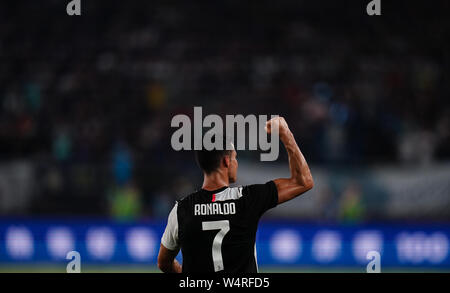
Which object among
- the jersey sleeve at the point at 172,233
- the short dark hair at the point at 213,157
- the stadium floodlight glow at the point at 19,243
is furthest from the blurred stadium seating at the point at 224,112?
the short dark hair at the point at 213,157

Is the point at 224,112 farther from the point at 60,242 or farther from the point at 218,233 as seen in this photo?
the point at 218,233

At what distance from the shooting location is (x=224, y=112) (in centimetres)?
1330

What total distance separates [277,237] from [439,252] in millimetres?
2579

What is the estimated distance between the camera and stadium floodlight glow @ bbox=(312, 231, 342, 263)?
35.7 ft

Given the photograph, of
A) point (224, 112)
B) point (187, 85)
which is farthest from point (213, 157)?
point (187, 85)

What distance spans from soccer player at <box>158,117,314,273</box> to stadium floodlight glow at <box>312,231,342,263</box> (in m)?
7.38

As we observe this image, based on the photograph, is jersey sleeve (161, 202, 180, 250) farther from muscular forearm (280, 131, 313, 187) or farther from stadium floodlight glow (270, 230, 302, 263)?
stadium floodlight glow (270, 230, 302, 263)

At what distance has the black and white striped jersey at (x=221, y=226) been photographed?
3648mm

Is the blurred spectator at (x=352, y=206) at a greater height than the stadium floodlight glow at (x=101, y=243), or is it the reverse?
the blurred spectator at (x=352, y=206)

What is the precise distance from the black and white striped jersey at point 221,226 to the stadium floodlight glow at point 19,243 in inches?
308

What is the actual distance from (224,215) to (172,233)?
0.35 metres

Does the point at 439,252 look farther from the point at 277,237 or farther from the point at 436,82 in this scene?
the point at 436,82

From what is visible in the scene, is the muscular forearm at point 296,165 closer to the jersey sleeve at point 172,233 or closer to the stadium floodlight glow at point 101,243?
the jersey sleeve at point 172,233

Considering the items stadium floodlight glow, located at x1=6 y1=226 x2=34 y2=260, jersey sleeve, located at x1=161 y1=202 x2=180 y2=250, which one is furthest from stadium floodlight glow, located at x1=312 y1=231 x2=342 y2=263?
jersey sleeve, located at x1=161 y1=202 x2=180 y2=250
